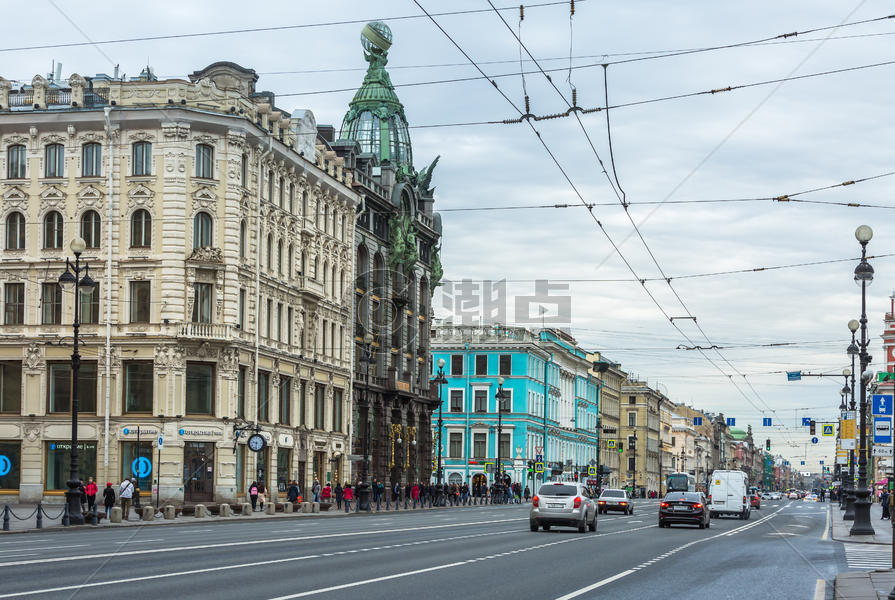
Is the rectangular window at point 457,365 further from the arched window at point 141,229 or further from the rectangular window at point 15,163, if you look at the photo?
the rectangular window at point 15,163

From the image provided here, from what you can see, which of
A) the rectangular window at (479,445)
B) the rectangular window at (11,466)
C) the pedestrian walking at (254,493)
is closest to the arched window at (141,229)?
the rectangular window at (11,466)

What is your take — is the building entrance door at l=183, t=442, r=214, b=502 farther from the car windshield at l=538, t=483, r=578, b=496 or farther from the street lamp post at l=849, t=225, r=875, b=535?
the street lamp post at l=849, t=225, r=875, b=535

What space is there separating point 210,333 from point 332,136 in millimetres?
28483

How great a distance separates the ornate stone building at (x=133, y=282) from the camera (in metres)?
55.9

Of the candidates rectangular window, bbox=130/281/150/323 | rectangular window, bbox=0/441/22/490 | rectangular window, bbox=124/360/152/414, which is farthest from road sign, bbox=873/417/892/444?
rectangular window, bbox=0/441/22/490

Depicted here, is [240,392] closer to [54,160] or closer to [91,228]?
[91,228]

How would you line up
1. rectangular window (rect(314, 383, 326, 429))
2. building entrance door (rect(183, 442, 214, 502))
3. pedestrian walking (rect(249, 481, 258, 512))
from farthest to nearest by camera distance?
rectangular window (rect(314, 383, 326, 429)) → building entrance door (rect(183, 442, 214, 502)) → pedestrian walking (rect(249, 481, 258, 512))

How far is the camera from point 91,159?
189ft

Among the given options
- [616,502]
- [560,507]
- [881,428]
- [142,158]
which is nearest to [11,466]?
[142,158]

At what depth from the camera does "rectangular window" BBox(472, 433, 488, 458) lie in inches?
4321

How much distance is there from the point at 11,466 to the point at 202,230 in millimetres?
13463

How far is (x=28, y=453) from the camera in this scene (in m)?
56.4

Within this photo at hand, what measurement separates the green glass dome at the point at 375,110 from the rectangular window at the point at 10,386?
34.3 m

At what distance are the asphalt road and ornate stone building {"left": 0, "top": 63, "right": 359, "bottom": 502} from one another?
21.1 m
